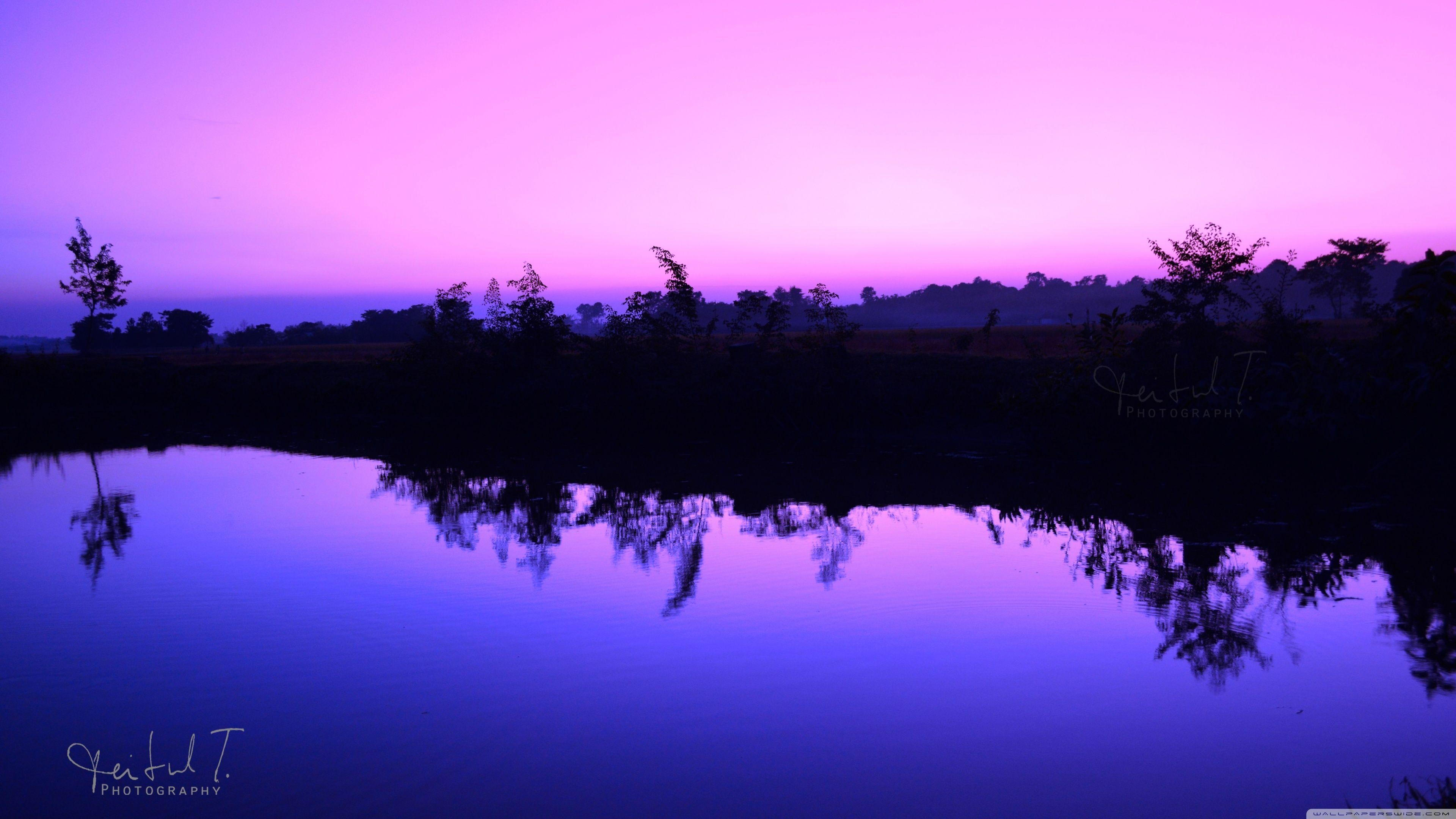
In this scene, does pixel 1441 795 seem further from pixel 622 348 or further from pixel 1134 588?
pixel 622 348

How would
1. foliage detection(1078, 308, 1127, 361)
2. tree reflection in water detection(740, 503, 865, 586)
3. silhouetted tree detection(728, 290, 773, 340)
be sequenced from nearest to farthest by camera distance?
tree reflection in water detection(740, 503, 865, 586) → foliage detection(1078, 308, 1127, 361) → silhouetted tree detection(728, 290, 773, 340)

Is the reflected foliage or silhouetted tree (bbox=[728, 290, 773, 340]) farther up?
silhouetted tree (bbox=[728, 290, 773, 340])

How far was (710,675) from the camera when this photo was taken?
18.0 feet

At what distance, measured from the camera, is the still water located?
4.14 meters

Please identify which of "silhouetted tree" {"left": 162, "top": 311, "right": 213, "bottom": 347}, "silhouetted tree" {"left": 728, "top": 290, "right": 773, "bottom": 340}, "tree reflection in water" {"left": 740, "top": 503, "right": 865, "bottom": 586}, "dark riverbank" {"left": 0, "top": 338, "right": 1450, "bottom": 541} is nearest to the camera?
"tree reflection in water" {"left": 740, "top": 503, "right": 865, "bottom": 586}

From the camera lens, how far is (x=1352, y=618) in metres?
6.48

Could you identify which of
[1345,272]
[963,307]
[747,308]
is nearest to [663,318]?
[747,308]

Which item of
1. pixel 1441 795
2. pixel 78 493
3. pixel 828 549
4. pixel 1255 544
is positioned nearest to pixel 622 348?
pixel 78 493

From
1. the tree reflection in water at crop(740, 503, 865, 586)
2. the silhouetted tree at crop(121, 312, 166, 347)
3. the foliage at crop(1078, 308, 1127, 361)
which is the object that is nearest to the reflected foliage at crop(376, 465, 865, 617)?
the tree reflection in water at crop(740, 503, 865, 586)

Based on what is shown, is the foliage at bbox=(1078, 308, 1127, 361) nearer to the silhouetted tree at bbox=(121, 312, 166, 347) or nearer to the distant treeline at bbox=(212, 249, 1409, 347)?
the distant treeline at bbox=(212, 249, 1409, 347)

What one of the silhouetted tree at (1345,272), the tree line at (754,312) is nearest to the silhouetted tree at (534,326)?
the tree line at (754,312)

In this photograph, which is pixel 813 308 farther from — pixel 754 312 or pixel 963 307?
pixel 963 307

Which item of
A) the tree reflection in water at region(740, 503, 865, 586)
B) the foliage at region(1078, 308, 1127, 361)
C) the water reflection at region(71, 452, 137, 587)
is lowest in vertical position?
the tree reflection in water at region(740, 503, 865, 586)

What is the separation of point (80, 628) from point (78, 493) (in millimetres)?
7710
